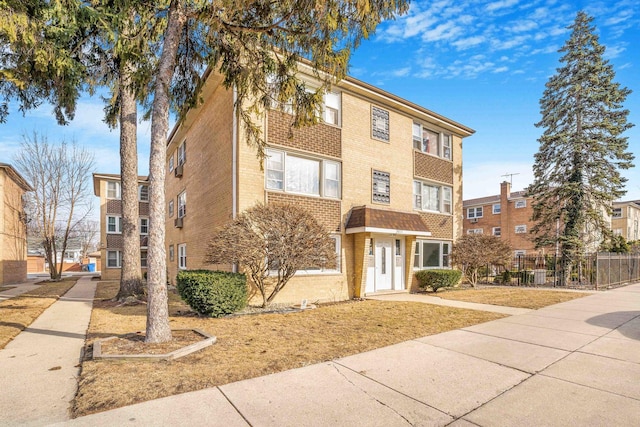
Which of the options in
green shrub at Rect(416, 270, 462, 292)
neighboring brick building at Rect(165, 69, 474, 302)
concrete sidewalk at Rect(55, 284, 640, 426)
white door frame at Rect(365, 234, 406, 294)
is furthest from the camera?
green shrub at Rect(416, 270, 462, 292)

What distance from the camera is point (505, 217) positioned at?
35.8 m

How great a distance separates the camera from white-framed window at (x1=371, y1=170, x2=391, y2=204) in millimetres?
14422

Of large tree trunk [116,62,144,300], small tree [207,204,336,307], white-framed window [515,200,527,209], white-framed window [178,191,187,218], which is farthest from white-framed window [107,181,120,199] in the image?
white-framed window [515,200,527,209]

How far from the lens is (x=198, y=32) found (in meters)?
8.02

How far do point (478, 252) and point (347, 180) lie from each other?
24.8 ft

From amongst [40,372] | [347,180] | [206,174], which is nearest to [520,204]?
[347,180]

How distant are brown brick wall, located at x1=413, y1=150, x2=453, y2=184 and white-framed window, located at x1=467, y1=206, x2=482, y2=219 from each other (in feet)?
76.3

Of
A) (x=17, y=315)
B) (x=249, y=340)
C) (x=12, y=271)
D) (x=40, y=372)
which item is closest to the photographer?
(x=40, y=372)

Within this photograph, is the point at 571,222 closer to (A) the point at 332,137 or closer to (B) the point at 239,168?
(A) the point at 332,137

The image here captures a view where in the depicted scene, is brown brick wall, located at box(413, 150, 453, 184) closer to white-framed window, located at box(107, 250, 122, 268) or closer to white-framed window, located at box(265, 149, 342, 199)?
white-framed window, located at box(265, 149, 342, 199)

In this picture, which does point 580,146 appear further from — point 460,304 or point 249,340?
point 249,340

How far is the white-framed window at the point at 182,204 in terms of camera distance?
715 inches

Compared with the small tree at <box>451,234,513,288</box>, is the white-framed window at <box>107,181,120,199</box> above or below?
above

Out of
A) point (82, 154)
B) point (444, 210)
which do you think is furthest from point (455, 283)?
point (82, 154)
